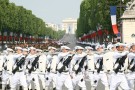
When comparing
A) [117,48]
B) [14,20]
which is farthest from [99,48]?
[14,20]

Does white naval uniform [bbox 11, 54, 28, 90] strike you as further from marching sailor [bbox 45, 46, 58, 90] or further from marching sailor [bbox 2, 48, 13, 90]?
marching sailor [bbox 45, 46, 58, 90]

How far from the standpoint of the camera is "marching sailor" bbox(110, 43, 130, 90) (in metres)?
13.3

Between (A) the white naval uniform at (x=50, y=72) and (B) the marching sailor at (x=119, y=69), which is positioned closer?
(B) the marching sailor at (x=119, y=69)

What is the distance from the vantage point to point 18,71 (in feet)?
52.9

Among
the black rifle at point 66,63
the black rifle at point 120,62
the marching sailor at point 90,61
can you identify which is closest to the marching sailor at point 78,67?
Answer: the black rifle at point 66,63

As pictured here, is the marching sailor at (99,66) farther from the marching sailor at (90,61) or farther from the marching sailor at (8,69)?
the marching sailor at (8,69)

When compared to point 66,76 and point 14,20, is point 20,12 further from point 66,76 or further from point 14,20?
point 66,76

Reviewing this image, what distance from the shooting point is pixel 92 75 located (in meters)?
18.1

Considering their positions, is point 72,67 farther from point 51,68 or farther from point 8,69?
point 8,69

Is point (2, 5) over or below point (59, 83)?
over

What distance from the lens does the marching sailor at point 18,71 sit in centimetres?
1584

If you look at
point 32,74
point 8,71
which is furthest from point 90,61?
point 8,71

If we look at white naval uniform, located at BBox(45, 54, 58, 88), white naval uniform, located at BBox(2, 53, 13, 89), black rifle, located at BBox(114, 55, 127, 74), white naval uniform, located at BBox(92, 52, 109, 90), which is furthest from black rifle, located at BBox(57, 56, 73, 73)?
white naval uniform, located at BBox(92, 52, 109, 90)

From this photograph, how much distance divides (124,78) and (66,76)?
2115mm
